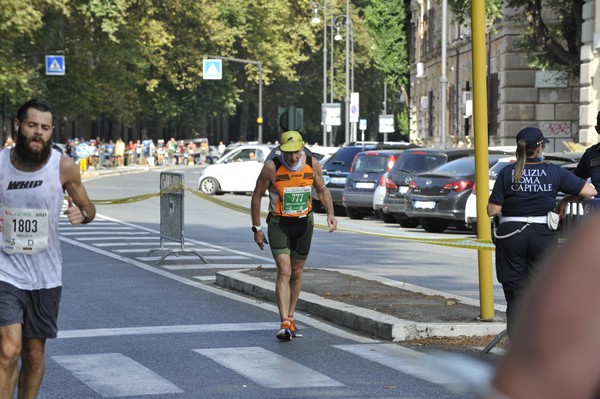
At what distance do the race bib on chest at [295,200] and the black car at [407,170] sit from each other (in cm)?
1553

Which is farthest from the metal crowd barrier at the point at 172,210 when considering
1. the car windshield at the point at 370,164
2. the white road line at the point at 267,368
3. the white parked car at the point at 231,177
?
the white parked car at the point at 231,177

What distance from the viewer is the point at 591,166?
33.3 feet

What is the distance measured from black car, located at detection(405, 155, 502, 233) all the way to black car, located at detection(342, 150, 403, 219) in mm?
4339

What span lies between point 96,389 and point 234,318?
4.00 m

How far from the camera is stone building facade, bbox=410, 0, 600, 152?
32500 mm

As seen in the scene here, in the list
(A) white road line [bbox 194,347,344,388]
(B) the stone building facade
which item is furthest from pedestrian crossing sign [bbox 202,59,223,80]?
(A) white road line [bbox 194,347,344,388]

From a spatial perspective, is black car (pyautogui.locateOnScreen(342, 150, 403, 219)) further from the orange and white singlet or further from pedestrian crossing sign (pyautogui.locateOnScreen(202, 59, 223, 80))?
pedestrian crossing sign (pyautogui.locateOnScreen(202, 59, 223, 80))

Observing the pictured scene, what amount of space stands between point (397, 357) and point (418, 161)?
1795cm

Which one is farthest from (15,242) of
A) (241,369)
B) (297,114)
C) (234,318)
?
(297,114)

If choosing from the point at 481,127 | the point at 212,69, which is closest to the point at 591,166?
the point at 481,127

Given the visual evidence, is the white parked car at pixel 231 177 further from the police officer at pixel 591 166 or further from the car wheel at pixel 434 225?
the police officer at pixel 591 166

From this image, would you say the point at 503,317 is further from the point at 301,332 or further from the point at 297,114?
the point at 297,114

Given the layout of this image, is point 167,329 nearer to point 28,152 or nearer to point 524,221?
point 524,221

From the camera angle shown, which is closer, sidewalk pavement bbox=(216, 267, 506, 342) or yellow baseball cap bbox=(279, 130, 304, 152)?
sidewalk pavement bbox=(216, 267, 506, 342)
